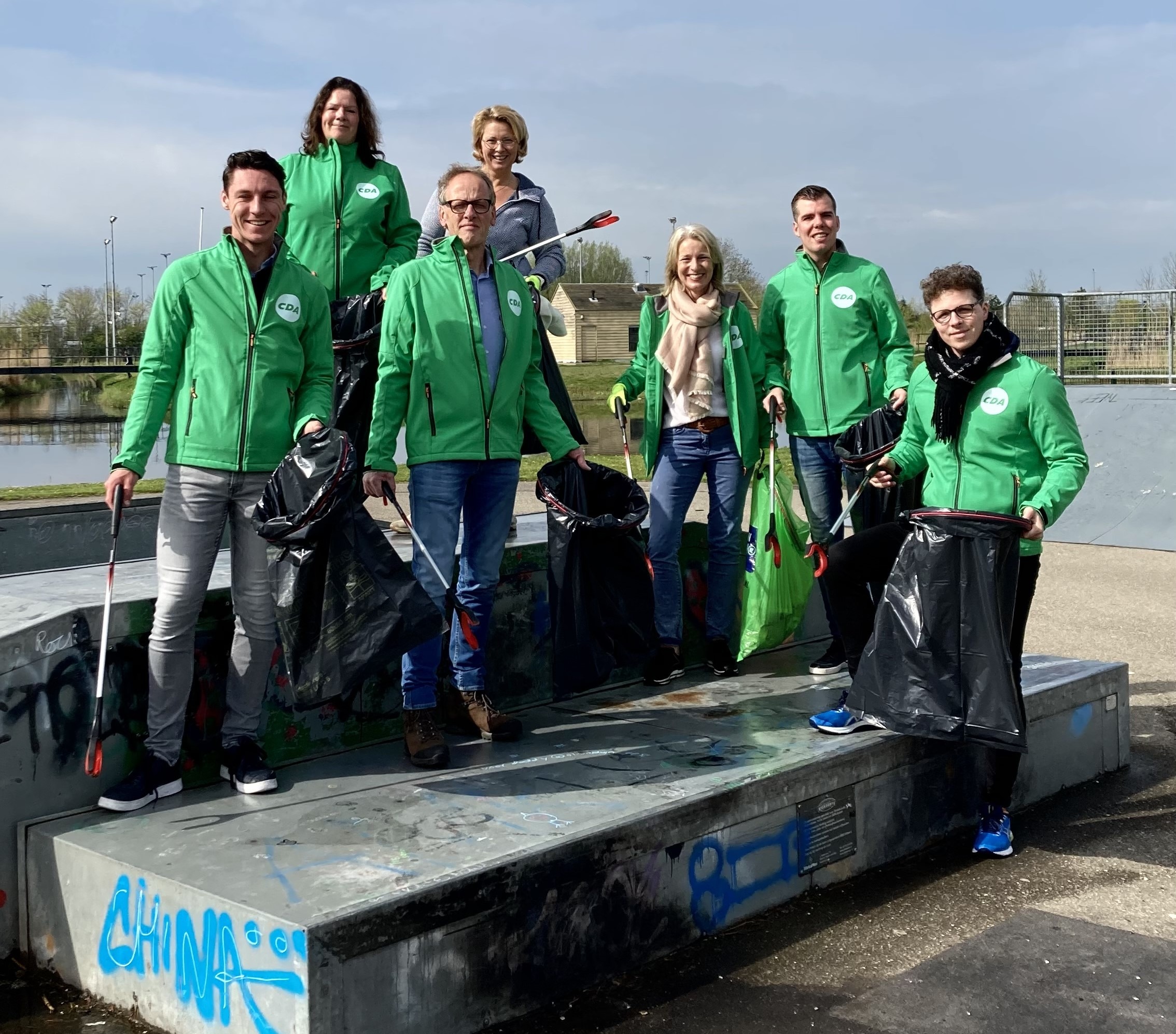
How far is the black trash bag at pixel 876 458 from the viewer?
489cm

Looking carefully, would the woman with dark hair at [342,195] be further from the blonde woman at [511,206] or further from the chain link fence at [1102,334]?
the chain link fence at [1102,334]

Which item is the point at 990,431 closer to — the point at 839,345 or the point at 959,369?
the point at 959,369

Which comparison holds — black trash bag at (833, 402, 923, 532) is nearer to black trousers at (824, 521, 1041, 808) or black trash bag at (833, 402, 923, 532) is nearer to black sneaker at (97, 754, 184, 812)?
black trousers at (824, 521, 1041, 808)

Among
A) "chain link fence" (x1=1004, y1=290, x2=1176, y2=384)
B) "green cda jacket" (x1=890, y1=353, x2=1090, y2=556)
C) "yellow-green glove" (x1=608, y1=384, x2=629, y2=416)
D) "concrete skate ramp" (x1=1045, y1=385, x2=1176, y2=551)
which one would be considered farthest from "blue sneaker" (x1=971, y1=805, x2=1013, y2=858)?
"chain link fence" (x1=1004, y1=290, x2=1176, y2=384)

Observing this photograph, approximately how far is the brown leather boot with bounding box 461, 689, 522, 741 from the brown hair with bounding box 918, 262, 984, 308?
1984mm

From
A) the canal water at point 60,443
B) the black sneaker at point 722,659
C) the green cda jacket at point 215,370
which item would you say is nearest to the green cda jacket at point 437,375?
the green cda jacket at point 215,370

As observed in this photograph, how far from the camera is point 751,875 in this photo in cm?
394

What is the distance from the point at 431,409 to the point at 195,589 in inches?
38.4

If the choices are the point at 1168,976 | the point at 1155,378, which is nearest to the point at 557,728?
the point at 1168,976

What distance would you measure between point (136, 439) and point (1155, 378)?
15900 millimetres

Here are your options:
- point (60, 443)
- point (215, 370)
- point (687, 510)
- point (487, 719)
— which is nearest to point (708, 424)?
point (687, 510)

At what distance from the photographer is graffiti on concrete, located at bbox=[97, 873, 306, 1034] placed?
9.31 feet

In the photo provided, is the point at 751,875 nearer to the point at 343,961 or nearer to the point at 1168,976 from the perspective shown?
the point at 1168,976

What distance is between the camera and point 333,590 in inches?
145
